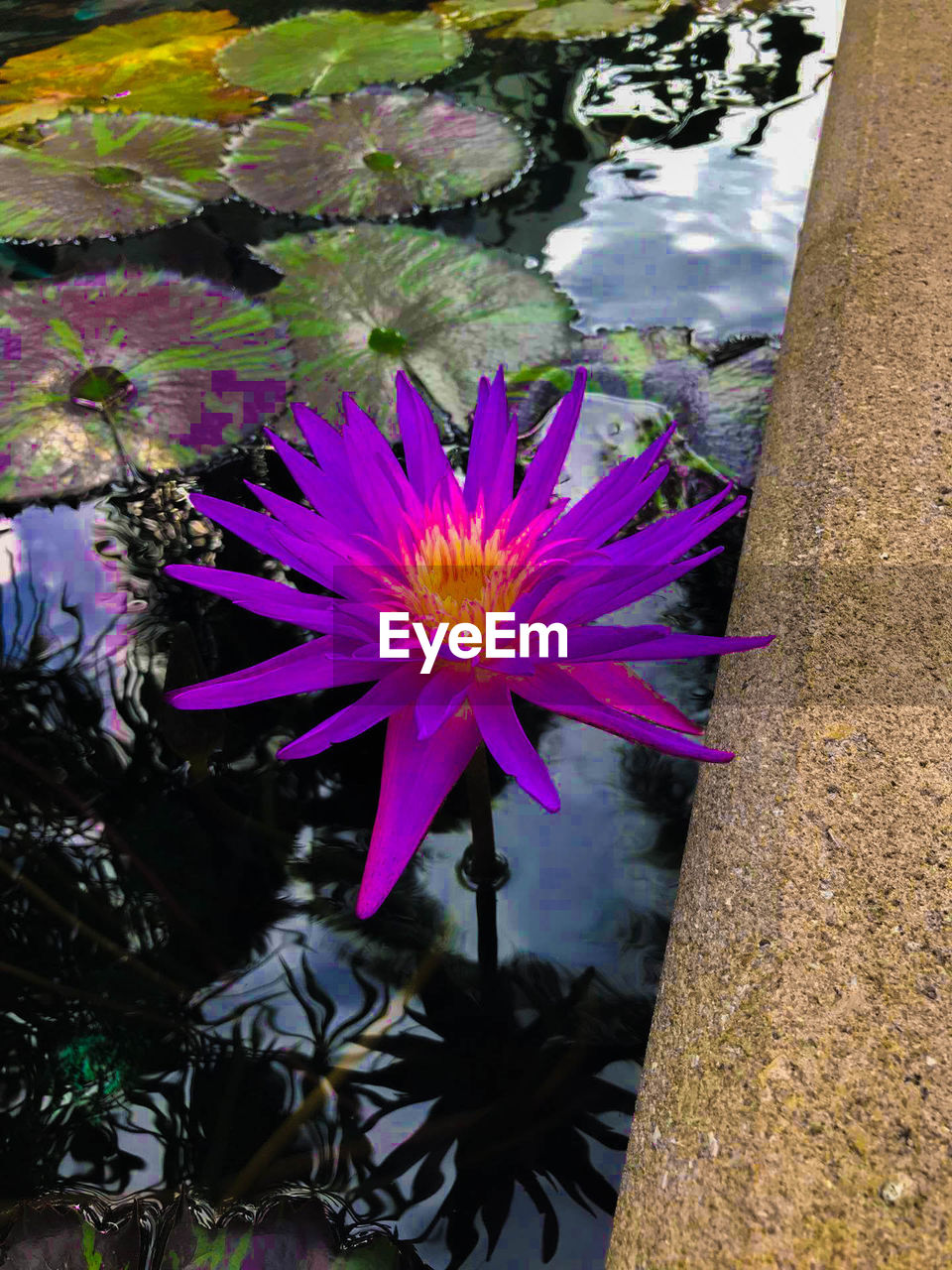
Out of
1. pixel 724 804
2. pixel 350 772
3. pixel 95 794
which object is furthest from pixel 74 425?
pixel 724 804

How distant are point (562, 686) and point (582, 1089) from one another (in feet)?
1.45

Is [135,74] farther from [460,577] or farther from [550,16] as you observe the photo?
[460,577]

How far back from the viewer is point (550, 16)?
2984mm

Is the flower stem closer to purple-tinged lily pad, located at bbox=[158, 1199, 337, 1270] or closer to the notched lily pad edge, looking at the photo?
purple-tinged lily pad, located at bbox=[158, 1199, 337, 1270]

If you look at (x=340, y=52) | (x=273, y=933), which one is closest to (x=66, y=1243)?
(x=273, y=933)

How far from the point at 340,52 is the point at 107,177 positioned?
1.01 metres

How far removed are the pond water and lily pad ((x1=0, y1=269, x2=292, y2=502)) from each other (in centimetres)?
6

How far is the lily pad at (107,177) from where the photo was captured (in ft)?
6.95

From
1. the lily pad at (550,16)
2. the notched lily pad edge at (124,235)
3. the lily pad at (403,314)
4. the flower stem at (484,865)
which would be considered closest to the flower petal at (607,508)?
the flower stem at (484,865)

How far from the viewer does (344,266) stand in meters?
1.97

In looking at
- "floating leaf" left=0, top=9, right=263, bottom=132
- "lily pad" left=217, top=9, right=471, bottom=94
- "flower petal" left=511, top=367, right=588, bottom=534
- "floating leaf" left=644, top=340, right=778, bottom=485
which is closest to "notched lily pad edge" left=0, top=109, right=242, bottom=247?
"floating leaf" left=0, top=9, right=263, bottom=132

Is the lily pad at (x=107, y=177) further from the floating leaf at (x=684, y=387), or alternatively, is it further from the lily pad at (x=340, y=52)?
the floating leaf at (x=684, y=387)

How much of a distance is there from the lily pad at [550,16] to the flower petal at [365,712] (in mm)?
2788

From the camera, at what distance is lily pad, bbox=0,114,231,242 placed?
212 cm
